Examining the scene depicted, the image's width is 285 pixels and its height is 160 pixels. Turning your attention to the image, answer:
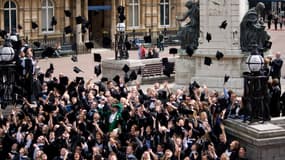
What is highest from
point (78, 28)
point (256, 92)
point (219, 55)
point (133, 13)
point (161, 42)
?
point (133, 13)

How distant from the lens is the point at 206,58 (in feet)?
80.2

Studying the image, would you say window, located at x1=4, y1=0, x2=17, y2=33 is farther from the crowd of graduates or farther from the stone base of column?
the crowd of graduates

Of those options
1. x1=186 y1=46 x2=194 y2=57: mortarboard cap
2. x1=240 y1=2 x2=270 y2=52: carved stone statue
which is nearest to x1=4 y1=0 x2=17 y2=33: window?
x1=186 y1=46 x2=194 y2=57: mortarboard cap

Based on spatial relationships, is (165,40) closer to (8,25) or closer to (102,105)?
(8,25)

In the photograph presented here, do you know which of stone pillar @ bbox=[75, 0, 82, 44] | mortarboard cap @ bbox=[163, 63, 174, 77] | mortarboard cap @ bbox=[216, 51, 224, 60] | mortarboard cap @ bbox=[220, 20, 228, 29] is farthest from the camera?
stone pillar @ bbox=[75, 0, 82, 44]

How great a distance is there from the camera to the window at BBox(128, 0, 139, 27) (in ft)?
163

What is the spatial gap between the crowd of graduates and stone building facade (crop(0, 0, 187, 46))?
22.8 meters

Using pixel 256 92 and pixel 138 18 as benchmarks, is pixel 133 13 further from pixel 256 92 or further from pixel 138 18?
pixel 256 92

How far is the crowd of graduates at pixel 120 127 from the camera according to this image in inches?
605

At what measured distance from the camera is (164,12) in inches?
2042

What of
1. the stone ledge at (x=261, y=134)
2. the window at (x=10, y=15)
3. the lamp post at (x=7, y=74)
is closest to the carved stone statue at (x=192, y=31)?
the lamp post at (x=7, y=74)

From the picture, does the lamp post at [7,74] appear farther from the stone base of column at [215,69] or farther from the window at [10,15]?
the window at [10,15]

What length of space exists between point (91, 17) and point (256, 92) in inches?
1330

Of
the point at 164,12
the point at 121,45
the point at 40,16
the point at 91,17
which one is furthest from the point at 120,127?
the point at 164,12
